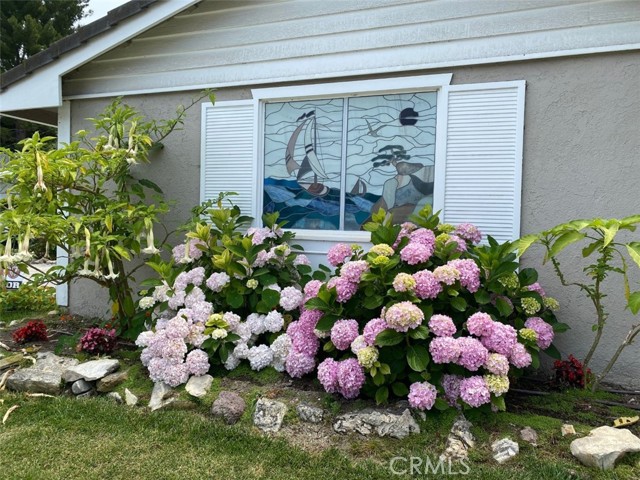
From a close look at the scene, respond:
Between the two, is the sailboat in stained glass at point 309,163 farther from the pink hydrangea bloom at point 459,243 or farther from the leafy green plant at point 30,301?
the leafy green plant at point 30,301

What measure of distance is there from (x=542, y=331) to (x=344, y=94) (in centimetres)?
275

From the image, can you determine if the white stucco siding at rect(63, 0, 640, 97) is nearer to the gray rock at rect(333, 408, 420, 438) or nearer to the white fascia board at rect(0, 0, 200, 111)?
the white fascia board at rect(0, 0, 200, 111)

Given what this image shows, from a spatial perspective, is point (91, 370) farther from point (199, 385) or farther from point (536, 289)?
point (536, 289)

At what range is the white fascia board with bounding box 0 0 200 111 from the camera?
16.9ft

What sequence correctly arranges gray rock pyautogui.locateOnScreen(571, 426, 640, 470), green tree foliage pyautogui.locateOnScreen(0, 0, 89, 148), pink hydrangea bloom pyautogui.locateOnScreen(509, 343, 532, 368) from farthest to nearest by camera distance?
green tree foliage pyautogui.locateOnScreen(0, 0, 89, 148)
pink hydrangea bloom pyautogui.locateOnScreen(509, 343, 532, 368)
gray rock pyautogui.locateOnScreen(571, 426, 640, 470)

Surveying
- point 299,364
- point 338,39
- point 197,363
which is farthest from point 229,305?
point 338,39

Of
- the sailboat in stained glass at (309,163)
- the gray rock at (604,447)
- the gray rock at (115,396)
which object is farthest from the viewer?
the sailboat in stained glass at (309,163)

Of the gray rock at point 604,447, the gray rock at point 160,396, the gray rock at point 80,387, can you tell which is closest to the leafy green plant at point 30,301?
the gray rock at point 80,387

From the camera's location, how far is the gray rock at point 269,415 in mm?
3258

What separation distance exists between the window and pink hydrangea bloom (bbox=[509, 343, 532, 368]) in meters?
1.21

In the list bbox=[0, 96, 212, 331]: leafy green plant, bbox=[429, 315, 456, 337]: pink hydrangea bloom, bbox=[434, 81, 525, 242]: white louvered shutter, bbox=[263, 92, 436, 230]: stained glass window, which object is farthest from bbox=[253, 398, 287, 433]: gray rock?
bbox=[434, 81, 525, 242]: white louvered shutter

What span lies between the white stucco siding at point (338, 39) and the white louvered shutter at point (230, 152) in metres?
0.31

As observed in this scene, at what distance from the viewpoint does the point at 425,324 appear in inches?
133

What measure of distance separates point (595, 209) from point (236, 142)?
134 inches
